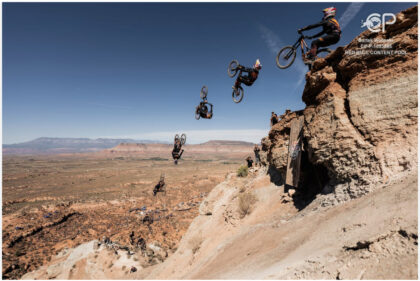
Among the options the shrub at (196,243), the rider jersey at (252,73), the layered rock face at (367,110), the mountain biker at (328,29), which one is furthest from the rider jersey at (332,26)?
the shrub at (196,243)

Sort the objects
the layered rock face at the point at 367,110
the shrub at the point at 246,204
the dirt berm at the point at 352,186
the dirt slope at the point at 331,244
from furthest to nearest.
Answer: the shrub at the point at 246,204
the layered rock face at the point at 367,110
the dirt berm at the point at 352,186
the dirt slope at the point at 331,244

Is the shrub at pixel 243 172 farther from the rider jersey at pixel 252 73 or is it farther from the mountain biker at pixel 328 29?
the mountain biker at pixel 328 29

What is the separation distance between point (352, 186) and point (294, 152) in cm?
268

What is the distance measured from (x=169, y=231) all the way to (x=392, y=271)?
18.6m

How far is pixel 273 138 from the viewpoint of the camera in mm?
9438

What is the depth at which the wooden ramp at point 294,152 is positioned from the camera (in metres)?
7.57

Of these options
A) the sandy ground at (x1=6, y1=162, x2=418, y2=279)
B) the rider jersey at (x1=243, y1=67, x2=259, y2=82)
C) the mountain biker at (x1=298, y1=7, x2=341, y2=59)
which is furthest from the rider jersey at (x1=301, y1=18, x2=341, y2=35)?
the sandy ground at (x1=6, y1=162, x2=418, y2=279)

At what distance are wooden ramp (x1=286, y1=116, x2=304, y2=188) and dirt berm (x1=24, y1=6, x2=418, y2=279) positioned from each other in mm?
414

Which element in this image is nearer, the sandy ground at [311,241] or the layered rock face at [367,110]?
the sandy ground at [311,241]

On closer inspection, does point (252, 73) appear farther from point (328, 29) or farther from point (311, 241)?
point (311, 241)

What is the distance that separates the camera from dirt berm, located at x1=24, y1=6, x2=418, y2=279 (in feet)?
10.1

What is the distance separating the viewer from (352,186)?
523 cm

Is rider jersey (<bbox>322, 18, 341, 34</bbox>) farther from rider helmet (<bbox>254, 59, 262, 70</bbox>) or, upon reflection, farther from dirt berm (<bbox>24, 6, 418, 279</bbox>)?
rider helmet (<bbox>254, 59, 262, 70</bbox>)

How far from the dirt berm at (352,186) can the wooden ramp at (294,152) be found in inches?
16.3
